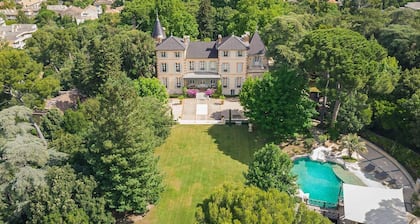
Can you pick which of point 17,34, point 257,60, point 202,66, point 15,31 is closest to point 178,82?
point 202,66

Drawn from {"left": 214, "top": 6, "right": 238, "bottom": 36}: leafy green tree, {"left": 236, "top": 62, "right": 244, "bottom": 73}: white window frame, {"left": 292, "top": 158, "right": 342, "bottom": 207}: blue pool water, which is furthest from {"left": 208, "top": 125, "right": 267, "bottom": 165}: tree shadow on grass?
{"left": 214, "top": 6, "right": 238, "bottom": 36}: leafy green tree

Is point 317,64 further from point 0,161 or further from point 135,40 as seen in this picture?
point 0,161

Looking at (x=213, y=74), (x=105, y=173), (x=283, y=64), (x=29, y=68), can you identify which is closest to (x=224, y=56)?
(x=213, y=74)

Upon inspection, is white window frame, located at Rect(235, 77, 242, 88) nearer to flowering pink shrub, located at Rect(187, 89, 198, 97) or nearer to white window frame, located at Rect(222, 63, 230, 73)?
white window frame, located at Rect(222, 63, 230, 73)

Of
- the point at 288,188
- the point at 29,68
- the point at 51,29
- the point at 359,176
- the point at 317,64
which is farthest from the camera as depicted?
the point at 51,29

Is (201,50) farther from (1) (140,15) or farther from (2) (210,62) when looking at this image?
(1) (140,15)

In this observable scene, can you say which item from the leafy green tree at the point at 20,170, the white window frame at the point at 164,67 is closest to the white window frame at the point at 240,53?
the white window frame at the point at 164,67
